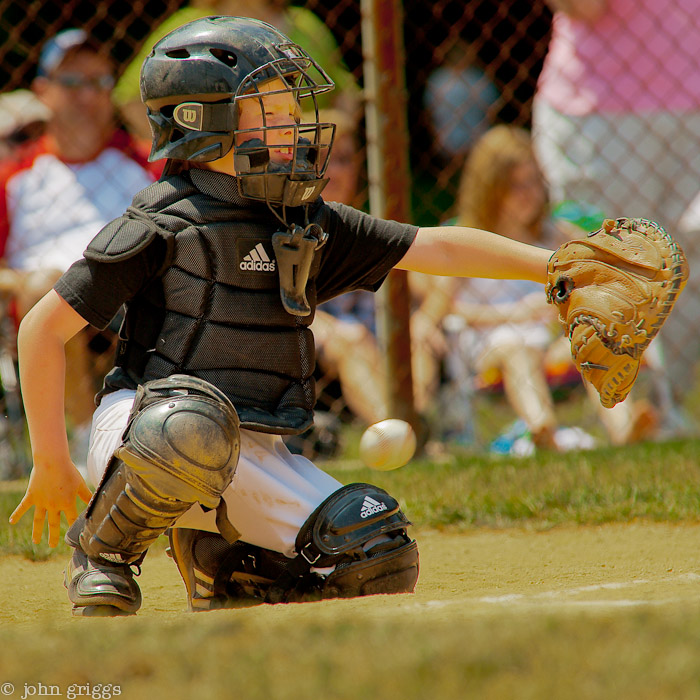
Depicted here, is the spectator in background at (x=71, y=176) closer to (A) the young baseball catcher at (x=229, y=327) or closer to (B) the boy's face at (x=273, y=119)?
(A) the young baseball catcher at (x=229, y=327)

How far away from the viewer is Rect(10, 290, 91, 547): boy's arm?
2375 mm

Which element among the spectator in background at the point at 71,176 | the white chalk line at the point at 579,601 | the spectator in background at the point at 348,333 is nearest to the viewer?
the white chalk line at the point at 579,601

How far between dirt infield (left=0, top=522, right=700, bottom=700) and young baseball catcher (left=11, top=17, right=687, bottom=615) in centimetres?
28

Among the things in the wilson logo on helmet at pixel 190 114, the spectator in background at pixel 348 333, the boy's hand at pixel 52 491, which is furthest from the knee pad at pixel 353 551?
the spectator in background at pixel 348 333

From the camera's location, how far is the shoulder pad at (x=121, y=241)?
2359 millimetres

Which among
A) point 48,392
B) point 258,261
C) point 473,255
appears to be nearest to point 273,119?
point 258,261

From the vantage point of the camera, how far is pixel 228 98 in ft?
8.08

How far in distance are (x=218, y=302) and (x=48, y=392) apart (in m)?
0.45

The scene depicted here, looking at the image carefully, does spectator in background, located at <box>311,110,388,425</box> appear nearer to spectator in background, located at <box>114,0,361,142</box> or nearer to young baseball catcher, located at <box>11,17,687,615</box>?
spectator in background, located at <box>114,0,361,142</box>

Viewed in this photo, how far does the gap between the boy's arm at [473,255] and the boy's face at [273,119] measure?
1.44 feet

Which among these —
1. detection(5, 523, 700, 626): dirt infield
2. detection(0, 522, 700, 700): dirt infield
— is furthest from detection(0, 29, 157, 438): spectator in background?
detection(0, 522, 700, 700): dirt infield

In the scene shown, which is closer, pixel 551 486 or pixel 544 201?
pixel 551 486

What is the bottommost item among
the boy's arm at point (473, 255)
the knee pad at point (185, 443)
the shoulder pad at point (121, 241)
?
the knee pad at point (185, 443)

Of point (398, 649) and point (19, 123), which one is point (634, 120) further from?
point (398, 649)
